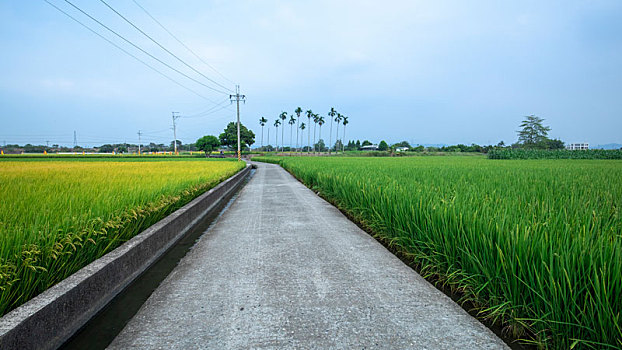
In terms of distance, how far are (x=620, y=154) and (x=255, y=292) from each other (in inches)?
2284

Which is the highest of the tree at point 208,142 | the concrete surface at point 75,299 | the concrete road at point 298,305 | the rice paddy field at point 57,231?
the tree at point 208,142

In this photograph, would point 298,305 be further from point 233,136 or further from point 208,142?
point 208,142

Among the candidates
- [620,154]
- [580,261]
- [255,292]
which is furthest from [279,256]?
[620,154]

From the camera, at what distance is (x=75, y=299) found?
8.11 ft

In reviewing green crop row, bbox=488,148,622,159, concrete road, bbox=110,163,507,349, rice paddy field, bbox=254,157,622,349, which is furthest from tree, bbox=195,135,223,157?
rice paddy field, bbox=254,157,622,349

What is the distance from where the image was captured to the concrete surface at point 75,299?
6.34ft

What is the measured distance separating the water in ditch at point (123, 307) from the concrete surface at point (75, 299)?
0.07 meters

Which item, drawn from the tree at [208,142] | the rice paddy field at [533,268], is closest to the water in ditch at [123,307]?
the rice paddy field at [533,268]

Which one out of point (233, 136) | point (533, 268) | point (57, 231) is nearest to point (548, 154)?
point (533, 268)

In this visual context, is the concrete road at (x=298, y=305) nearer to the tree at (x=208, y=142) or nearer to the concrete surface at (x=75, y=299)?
the concrete surface at (x=75, y=299)

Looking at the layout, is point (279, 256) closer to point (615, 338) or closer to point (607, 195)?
point (615, 338)

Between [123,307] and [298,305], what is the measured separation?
5.46 feet

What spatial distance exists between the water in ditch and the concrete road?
0.45ft

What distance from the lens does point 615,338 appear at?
1.75 metres
